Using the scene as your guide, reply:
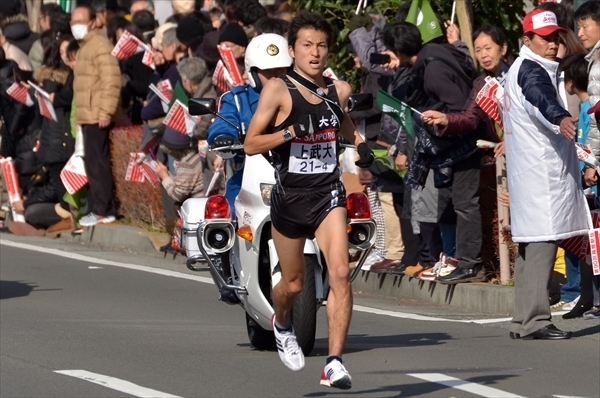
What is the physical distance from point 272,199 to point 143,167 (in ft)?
27.3

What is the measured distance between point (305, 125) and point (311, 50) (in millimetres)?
484

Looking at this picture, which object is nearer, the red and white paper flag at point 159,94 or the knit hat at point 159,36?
the red and white paper flag at point 159,94

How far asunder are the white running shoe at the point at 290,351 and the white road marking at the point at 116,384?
65cm

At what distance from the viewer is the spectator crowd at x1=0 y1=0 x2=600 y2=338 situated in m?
10.3

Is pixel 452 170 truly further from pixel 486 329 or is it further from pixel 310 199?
pixel 310 199

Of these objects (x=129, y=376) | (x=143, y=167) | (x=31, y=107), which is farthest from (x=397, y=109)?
(x=31, y=107)

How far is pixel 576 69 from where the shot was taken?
10781 mm

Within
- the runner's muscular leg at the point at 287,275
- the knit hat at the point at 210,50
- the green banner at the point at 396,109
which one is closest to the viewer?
the runner's muscular leg at the point at 287,275

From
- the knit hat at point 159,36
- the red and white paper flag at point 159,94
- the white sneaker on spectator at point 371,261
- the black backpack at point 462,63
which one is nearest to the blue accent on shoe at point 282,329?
the black backpack at point 462,63

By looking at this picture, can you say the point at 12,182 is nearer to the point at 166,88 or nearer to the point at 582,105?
the point at 166,88

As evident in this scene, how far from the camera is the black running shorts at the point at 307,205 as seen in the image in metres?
8.26

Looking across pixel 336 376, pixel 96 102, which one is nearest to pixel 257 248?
pixel 336 376

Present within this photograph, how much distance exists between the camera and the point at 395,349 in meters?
9.96

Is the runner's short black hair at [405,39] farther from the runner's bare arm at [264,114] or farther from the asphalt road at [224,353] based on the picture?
the runner's bare arm at [264,114]
